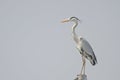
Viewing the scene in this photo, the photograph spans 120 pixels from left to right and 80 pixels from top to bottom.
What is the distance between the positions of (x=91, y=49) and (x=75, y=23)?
3.73 ft

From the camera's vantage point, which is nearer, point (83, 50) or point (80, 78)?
point (80, 78)

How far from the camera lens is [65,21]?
1581 cm

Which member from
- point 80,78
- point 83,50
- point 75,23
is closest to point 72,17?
point 75,23

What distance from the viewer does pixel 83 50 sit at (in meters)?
15.8

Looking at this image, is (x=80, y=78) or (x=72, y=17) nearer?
(x=80, y=78)

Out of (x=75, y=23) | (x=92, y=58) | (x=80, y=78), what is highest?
(x=75, y=23)

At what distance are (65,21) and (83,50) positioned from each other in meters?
1.27

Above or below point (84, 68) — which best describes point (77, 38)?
above

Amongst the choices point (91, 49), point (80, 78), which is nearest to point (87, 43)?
point (91, 49)

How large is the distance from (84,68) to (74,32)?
4.54 ft

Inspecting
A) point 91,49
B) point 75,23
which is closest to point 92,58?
point 91,49

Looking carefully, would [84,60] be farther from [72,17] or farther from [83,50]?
[72,17]

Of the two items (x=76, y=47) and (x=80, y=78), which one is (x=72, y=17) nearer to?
(x=76, y=47)

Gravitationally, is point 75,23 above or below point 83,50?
above
